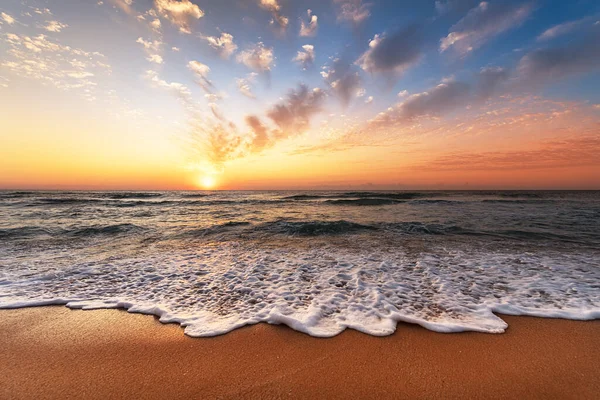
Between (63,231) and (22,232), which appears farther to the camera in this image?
(63,231)

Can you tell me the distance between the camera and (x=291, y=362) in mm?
2688

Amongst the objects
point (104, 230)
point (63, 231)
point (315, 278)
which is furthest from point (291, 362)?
point (63, 231)

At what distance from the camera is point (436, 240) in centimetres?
907

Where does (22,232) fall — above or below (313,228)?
above

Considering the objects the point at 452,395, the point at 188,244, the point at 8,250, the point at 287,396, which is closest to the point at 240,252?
the point at 188,244

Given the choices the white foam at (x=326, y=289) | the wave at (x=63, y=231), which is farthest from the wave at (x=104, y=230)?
the white foam at (x=326, y=289)

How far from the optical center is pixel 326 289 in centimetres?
467

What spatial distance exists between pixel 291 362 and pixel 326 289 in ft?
6.78

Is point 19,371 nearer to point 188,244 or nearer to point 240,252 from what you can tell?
point 240,252

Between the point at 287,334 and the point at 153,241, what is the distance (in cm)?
776

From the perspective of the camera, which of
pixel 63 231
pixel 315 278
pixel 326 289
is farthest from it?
pixel 63 231

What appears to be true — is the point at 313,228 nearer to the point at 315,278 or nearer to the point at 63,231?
the point at 315,278

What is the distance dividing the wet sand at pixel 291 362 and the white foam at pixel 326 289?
9.8 inches

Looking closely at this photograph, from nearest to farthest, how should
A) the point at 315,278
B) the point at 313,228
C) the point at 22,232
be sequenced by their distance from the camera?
the point at 315,278, the point at 22,232, the point at 313,228
